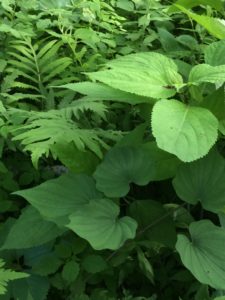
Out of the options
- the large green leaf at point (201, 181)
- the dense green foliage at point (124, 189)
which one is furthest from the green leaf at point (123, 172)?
the large green leaf at point (201, 181)

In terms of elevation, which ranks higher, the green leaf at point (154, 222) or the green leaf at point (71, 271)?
the green leaf at point (154, 222)

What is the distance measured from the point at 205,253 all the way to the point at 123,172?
16.3 inches

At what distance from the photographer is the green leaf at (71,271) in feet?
6.03

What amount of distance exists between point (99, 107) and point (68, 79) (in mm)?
427

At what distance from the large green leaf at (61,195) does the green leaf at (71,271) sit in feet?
0.63

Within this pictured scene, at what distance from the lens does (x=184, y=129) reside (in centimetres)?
165

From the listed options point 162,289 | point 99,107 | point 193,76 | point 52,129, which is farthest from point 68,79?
point 162,289

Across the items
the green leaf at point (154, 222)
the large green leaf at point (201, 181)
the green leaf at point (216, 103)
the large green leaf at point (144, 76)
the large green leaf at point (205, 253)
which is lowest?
the green leaf at point (154, 222)

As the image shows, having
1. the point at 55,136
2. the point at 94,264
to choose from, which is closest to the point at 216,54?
the point at 55,136

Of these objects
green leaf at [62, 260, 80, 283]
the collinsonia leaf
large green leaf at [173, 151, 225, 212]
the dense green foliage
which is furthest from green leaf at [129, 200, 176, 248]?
the collinsonia leaf

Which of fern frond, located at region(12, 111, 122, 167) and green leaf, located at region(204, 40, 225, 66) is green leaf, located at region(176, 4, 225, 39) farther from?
fern frond, located at region(12, 111, 122, 167)

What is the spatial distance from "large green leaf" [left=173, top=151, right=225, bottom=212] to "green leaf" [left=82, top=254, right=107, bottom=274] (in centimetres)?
39

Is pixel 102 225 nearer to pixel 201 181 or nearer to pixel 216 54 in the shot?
pixel 201 181

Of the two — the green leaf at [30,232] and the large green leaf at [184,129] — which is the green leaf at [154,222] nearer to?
the green leaf at [30,232]
